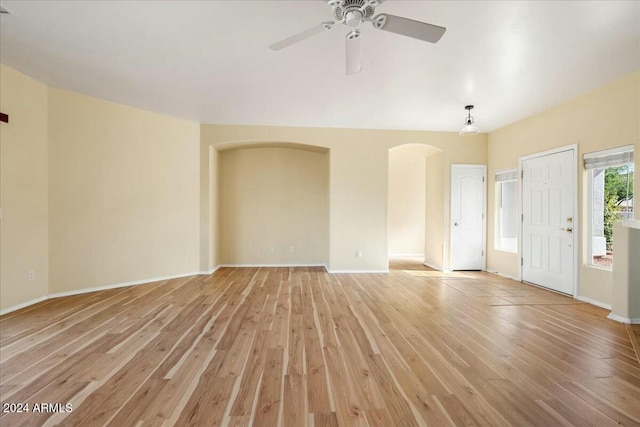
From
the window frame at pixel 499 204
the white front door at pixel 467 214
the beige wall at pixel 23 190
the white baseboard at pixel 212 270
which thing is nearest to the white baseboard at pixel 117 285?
the white baseboard at pixel 212 270

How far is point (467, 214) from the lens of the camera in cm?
617

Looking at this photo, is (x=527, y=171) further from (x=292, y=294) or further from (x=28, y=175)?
(x=28, y=175)

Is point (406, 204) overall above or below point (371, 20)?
below

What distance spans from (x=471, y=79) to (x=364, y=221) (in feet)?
10.3

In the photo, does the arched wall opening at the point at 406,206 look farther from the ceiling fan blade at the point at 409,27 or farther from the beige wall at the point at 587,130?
the ceiling fan blade at the point at 409,27

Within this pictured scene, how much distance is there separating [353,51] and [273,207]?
4594 mm

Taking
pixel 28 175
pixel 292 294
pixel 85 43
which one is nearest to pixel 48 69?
pixel 85 43

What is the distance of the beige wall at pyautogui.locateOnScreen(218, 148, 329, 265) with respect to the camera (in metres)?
6.61

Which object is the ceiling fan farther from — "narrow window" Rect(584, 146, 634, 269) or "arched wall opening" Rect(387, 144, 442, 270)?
"arched wall opening" Rect(387, 144, 442, 270)

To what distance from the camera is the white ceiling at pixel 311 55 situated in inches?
95.4

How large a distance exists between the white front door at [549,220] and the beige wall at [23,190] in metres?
7.51

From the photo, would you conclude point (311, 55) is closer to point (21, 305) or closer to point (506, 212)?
point (21, 305)

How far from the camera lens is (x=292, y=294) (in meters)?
4.38

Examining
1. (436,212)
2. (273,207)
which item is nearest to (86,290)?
(273,207)
